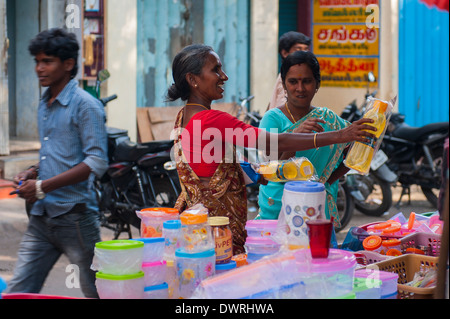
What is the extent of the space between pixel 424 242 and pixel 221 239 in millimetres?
1344

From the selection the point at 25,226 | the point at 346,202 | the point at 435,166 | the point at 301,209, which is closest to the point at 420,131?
the point at 435,166

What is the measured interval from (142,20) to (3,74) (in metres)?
2.11

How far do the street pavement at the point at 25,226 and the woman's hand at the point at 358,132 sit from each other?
2990 millimetres

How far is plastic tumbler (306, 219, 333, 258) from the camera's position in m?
2.43

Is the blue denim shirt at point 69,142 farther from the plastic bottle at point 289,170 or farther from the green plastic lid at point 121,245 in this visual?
the green plastic lid at point 121,245

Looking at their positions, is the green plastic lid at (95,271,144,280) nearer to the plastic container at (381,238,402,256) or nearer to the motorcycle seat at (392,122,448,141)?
the plastic container at (381,238,402,256)

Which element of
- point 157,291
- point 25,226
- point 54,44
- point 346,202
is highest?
point 54,44

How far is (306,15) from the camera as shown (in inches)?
467

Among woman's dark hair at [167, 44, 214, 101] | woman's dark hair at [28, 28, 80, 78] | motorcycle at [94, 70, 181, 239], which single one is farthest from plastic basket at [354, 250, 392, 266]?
motorcycle at [94, 70, 181, 239]

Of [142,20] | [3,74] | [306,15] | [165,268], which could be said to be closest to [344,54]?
[306,15]

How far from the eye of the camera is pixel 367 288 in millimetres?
2533

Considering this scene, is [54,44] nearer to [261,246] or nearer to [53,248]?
[53,248]

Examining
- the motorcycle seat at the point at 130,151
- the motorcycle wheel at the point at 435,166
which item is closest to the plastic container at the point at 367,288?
the motorcycle seat at the point at 130,151

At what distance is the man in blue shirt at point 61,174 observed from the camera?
3.38m
